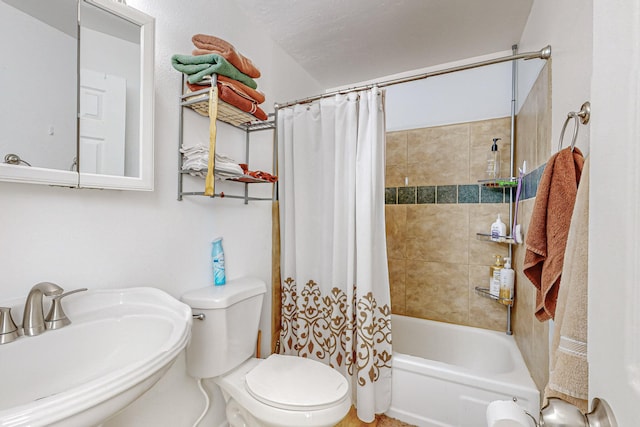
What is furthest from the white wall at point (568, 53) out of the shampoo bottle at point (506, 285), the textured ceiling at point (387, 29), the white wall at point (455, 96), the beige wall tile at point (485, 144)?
the shampoo bottle at point (506, 285)

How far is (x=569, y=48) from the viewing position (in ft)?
3.51

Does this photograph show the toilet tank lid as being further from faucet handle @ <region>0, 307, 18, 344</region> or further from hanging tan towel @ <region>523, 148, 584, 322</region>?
hanging tan towel @ <region>523, 148, 584, 322</region>

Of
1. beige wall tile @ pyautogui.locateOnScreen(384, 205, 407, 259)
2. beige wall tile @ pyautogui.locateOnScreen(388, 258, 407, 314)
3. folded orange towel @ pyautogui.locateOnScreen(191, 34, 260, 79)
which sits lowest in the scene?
beige wall tile @ pyautogui.locateOnScreen(388, 258, 407, 314)

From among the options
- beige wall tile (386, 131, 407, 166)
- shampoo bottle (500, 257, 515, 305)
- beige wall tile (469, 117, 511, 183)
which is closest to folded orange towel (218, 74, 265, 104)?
beige wall tile (386, 131, 407, 166)

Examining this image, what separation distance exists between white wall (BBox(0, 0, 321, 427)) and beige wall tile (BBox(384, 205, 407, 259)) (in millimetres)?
1072

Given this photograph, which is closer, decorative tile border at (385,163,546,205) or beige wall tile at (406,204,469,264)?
decorative tile border at (385,163,546,205)

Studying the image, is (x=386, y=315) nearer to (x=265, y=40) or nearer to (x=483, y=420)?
(x=483, y=420)

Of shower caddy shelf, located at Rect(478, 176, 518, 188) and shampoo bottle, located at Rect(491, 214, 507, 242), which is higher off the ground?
shower caddy shelf, located at Rect(478, 176, 518, 188)

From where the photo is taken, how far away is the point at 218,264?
4.91ft

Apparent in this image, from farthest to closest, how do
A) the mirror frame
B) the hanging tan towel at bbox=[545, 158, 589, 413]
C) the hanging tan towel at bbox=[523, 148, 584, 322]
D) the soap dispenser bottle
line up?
the soap dispenser bottle, the mirror frame, the hanging tan towel at bbox=[523, 148, 584, 322], the hanging tan towel at bbox=[545, 158, 589, 413]

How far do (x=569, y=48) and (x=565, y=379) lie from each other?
1.13 metres

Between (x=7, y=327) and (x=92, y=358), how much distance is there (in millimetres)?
230

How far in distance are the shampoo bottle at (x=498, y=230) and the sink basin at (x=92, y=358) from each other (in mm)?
1883

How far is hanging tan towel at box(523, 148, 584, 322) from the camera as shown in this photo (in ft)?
2.92
